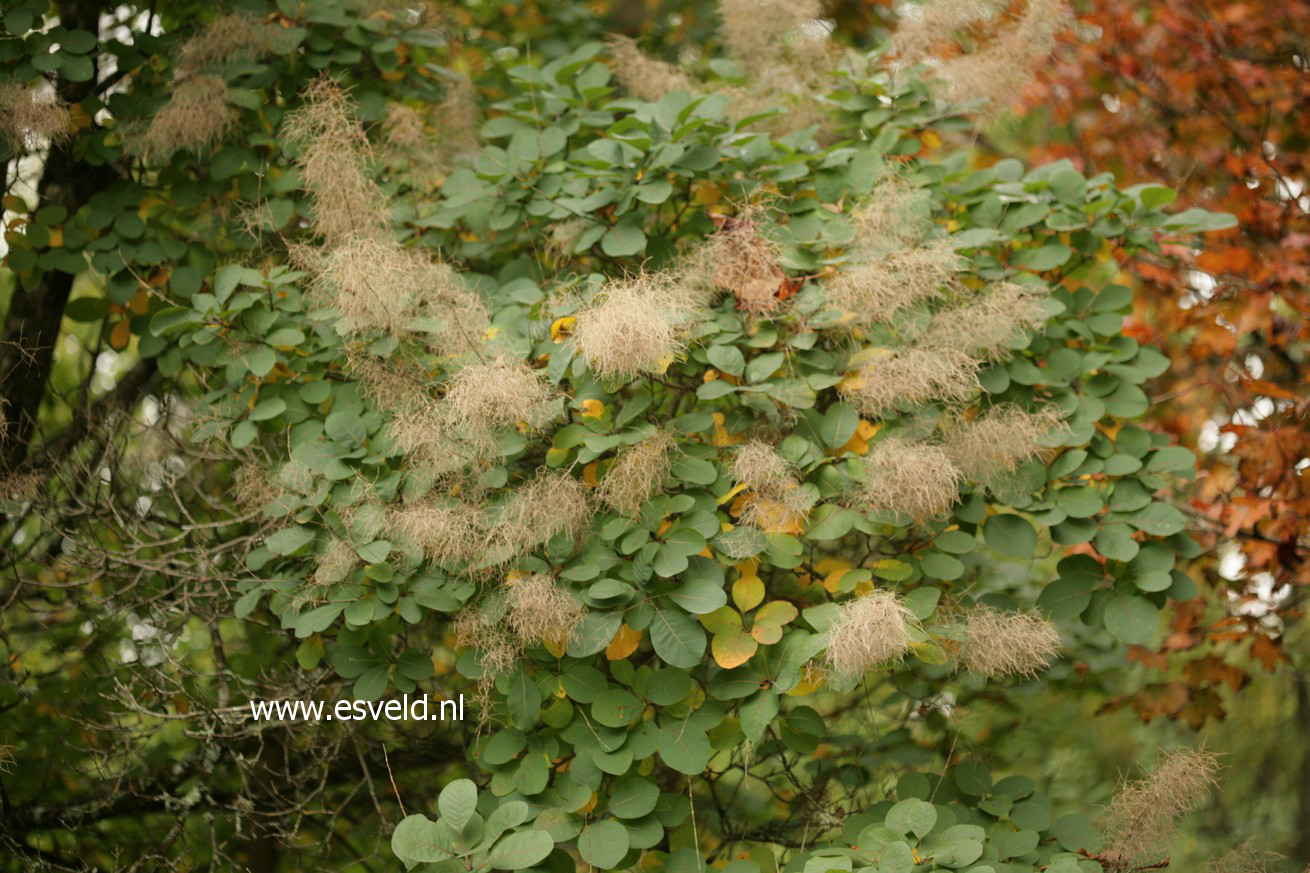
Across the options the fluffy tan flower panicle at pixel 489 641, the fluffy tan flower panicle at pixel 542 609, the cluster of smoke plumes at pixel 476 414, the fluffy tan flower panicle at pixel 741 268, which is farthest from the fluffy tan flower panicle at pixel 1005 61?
the fluffy tan flower panicle at pixel 489 641

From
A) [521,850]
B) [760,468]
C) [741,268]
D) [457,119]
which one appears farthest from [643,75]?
[521,850]

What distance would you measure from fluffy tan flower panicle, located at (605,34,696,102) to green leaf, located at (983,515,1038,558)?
1542 millimetres

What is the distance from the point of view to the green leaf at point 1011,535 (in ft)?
7.07

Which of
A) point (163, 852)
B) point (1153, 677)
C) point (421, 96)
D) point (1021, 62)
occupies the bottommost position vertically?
point (1153, 677)

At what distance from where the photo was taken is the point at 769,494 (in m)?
2.08

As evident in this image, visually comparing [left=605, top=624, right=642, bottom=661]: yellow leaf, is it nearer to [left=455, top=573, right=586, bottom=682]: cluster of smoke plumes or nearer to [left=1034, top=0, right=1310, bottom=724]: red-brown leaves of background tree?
[left=455, top=573, right=586, bottom=682]: cluster of smoke plumes

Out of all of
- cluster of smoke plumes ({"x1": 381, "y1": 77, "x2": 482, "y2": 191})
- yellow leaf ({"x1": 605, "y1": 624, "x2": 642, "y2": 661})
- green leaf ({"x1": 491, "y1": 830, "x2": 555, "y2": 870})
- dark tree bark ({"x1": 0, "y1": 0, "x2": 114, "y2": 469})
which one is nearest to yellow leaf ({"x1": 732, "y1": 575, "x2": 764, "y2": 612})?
yellow leaf ({"x1": 605, "y1": 624, "x2": 642, "y2": 661})

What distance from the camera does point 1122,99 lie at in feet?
12.3

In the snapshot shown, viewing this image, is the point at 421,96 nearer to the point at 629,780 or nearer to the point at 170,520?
the point at 170,520

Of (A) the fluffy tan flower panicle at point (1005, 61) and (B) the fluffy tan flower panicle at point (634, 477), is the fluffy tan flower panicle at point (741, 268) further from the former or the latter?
(A) the fluffy tan flower panicle at point (1005, 61)

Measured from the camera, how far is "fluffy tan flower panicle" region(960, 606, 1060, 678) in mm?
1998

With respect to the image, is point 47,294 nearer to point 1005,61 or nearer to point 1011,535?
point 1011,535

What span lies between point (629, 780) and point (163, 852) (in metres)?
1.26

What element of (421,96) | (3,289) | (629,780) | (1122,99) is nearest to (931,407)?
(629,780)
